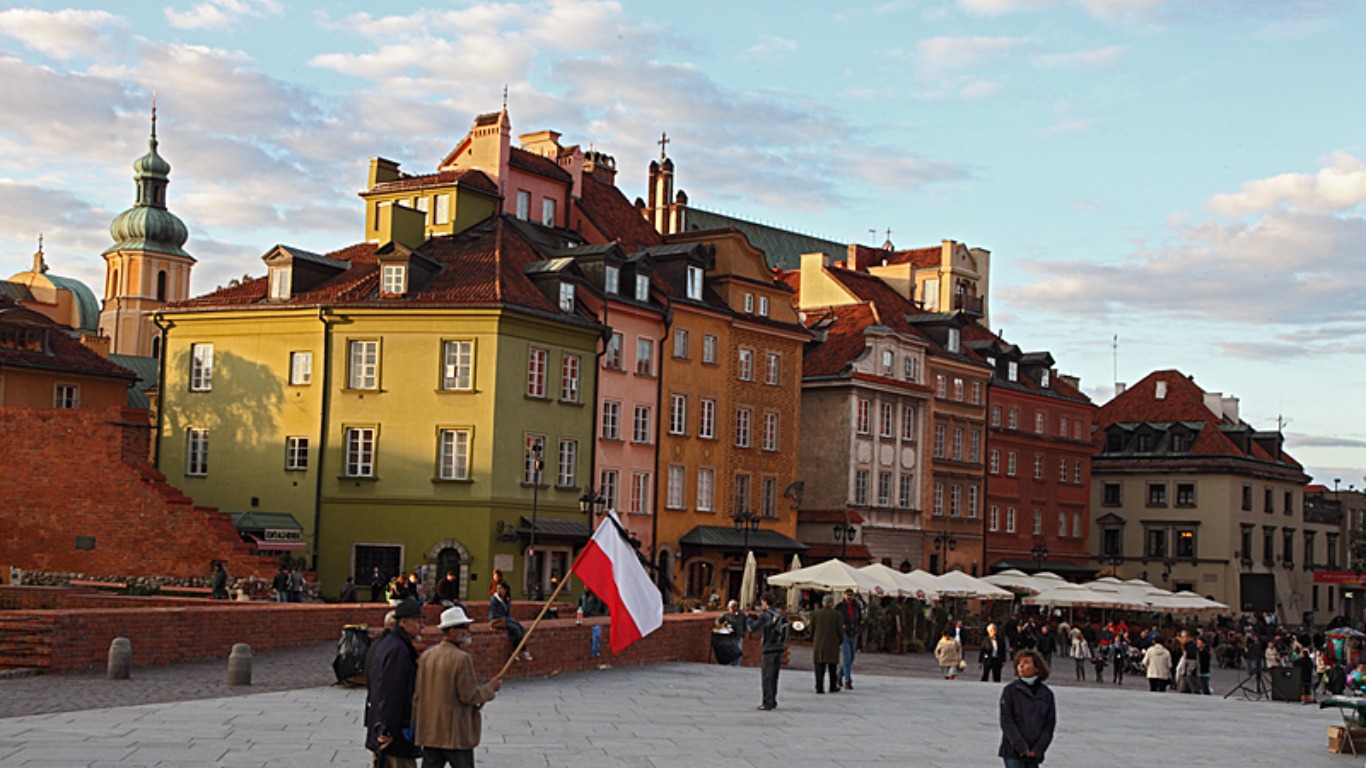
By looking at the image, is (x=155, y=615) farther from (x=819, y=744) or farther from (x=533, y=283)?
(x=533, y=283)

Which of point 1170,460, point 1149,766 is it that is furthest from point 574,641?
point 1170,460

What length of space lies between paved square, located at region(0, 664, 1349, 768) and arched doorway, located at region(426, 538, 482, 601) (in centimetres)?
2053

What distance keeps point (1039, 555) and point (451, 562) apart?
1320 inches

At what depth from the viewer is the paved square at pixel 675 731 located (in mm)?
15945

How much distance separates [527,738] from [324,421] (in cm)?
3376

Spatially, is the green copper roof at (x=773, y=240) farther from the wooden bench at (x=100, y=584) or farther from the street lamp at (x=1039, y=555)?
the wooden bench at (x=100, y=584)

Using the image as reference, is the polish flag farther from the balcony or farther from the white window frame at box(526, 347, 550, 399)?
the balcony

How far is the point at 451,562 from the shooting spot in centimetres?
4844

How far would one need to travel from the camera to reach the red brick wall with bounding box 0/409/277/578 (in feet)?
141

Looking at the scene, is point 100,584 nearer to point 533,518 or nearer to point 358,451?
point 358,451

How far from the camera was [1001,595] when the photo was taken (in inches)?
1893

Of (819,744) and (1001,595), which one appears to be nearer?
(819,744)

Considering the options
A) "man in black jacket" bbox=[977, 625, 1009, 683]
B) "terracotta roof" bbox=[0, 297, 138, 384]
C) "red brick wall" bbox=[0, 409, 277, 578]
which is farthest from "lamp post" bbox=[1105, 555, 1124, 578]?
"red brick wall" bbox=[0, 409, 277, 578]

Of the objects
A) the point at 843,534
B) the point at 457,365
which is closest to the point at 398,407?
the point at 457,365
